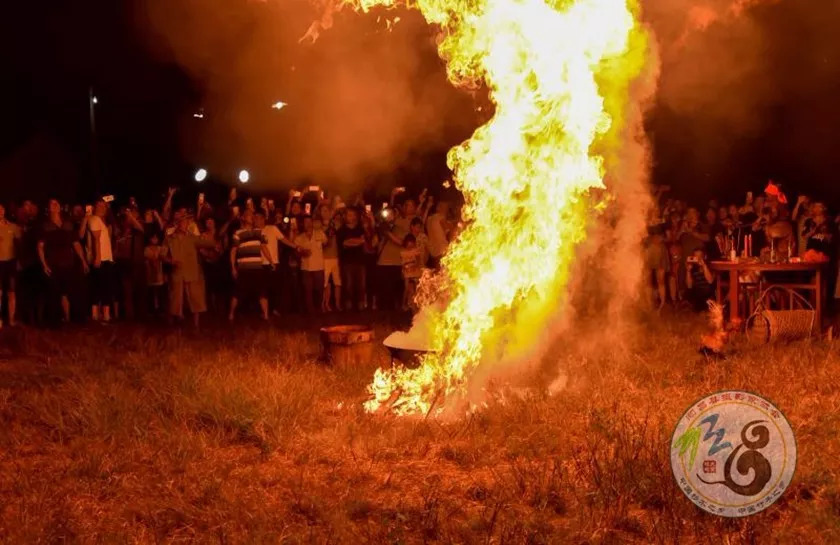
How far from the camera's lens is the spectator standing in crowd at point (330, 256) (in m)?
13.1

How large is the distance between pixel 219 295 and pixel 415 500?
365 inches

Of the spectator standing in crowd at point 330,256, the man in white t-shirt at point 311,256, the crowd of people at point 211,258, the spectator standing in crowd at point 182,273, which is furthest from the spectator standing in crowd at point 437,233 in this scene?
the spectator standing in crowd at point 182,273

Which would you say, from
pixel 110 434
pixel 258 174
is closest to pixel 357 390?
pixel 110 434

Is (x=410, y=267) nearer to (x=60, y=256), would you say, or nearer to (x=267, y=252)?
(x=267, y=252)

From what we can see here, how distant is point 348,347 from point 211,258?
508 centimetres

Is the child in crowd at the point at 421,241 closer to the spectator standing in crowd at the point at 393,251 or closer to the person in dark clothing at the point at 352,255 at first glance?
the spectator standing in crowd at the point at 393,251

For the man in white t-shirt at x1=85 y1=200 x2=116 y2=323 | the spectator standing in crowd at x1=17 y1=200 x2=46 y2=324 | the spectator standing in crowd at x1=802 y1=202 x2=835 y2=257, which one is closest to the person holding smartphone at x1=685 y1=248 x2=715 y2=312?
the spectator standing in crowd at x1=802 y1=202 x2=835 y2=257

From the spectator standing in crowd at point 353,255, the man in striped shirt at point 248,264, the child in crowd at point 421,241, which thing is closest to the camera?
the man in striped shirt at point 248,264

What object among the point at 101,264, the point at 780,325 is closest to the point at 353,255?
the point at 101,264

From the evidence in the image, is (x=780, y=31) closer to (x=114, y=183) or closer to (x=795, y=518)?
(x=795, y=518)

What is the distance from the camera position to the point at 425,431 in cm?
601

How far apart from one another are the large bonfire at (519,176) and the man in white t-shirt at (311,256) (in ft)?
19.1

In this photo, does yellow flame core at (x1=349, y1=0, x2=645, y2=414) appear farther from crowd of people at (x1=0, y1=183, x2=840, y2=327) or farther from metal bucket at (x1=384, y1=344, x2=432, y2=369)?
crowd of people at (x1=0, y1=183, x2=840, y2=327)

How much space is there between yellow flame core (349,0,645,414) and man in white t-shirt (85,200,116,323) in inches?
249
